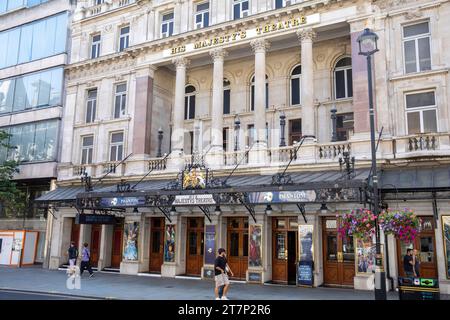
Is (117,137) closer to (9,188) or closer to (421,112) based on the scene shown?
(9,188)

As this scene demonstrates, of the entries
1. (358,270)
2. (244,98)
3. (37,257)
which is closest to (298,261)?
Result: (358,270)

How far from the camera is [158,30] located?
28562 millimetres

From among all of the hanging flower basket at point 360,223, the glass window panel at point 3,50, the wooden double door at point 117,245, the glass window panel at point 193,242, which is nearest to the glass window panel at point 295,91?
the glass window panel at point 193,242

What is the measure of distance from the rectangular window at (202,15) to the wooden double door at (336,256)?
13877 mm

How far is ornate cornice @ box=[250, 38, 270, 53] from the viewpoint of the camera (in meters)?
24.0

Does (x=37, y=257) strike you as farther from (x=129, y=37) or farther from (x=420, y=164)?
(x=420, y=164)

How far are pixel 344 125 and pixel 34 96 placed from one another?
22138mm

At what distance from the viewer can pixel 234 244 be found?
23562 mm

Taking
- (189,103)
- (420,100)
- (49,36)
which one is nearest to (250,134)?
(189,103)

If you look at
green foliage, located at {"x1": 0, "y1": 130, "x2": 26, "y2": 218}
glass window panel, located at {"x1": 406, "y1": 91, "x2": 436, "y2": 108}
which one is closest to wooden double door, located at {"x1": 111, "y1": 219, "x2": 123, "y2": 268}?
green foliage, located at {"x1": 0, "y1": 130, "x2": 26, "y2": 218}

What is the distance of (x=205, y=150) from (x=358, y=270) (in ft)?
36.2

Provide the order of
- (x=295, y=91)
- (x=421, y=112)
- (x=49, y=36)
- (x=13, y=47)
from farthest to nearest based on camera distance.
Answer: (x=13, y=47) → (x=49, y=36) → (x=295, y=91) → (x=421, y=112)

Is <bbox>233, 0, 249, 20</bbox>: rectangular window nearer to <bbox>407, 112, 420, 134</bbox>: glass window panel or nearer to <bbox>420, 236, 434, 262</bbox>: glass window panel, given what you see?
<bbox>407, 112, 420, 134</bbox>: glass window panel
